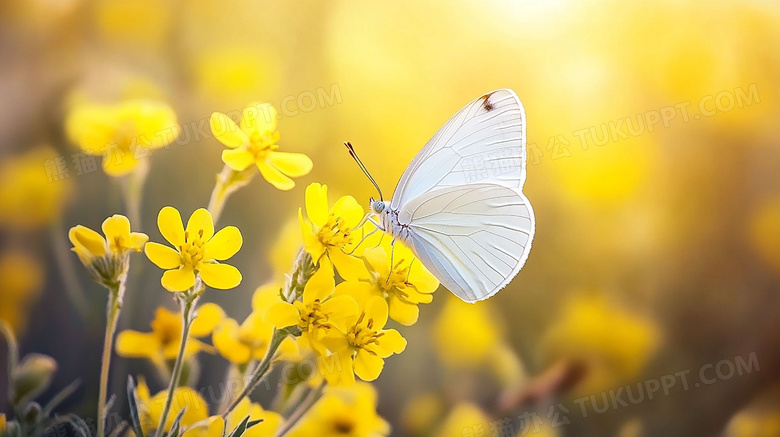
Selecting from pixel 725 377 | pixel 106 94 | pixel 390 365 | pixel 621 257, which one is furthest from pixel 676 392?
pixel 106 94

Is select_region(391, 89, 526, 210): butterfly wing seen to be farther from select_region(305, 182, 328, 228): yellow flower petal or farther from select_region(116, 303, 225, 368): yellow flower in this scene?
→ select_region(116, 303, 225, 368): yellow flower

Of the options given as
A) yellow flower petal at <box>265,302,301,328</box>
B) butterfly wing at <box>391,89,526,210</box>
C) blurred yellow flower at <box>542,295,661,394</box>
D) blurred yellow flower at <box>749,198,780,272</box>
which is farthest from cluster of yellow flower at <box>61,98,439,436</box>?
blurred yellow flower at <box>749,198,780,272</box>

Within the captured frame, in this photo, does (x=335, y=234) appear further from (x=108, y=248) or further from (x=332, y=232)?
(x=108, y=248)

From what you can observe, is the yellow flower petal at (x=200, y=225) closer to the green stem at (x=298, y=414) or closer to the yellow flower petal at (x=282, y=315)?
the yellow flower petal at (x=282, y=315)

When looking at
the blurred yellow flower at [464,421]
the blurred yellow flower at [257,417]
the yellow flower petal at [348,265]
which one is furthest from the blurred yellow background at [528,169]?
the yellow flower petal at [348,265]

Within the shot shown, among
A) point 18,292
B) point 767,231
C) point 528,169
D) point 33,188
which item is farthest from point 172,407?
point 767,231

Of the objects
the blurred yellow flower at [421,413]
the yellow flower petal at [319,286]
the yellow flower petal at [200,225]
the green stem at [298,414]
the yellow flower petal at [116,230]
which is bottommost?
the blurred yellow flower at [421,413]
